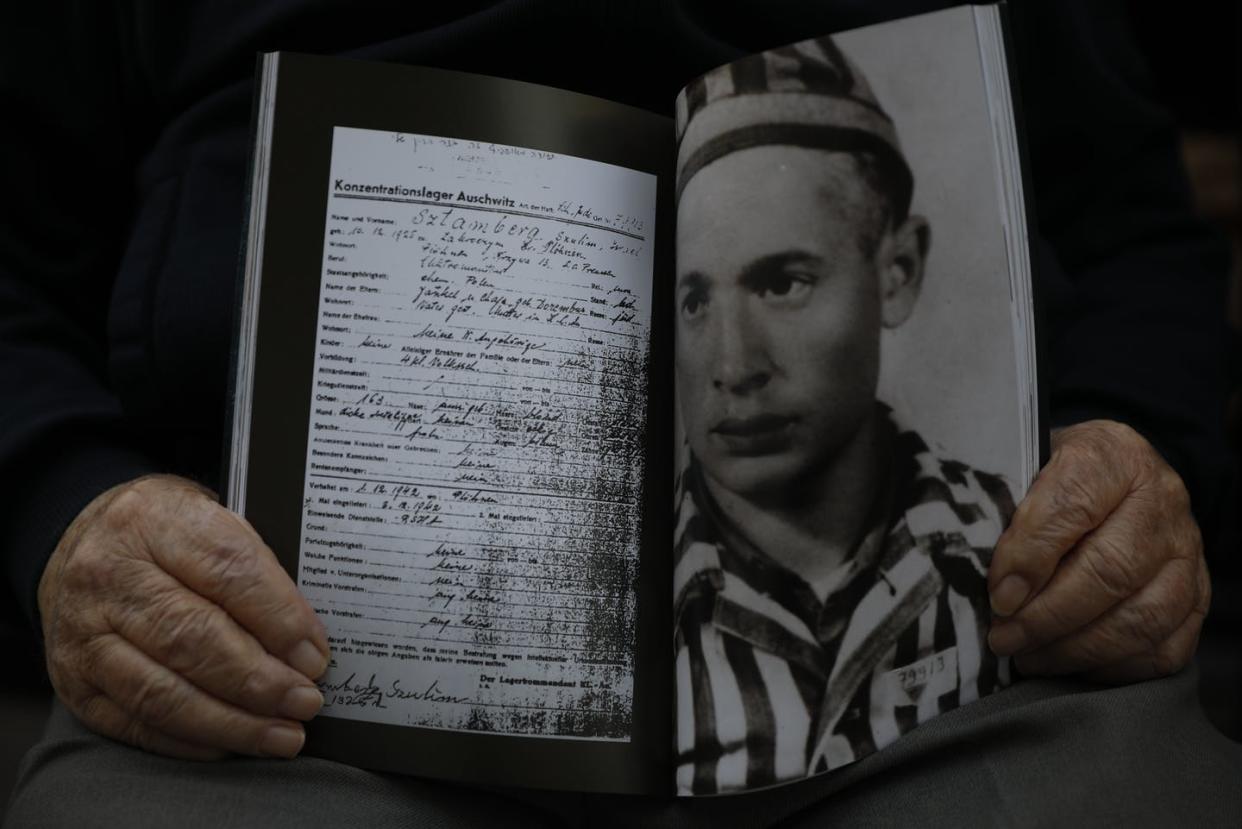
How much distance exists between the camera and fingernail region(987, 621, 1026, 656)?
0.54 metres

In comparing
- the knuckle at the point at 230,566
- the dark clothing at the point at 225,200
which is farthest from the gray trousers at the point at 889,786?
the dark clothing at the point at 225,200

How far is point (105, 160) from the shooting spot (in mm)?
825

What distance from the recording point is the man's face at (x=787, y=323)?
53 cm

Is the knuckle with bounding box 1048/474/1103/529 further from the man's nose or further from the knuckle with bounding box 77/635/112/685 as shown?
the knuckle with bounding box 77/635/112/685

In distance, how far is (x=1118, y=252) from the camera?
875 millimetres

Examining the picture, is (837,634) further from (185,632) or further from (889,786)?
(185,632)

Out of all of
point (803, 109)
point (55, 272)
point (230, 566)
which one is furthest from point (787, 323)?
point (55, 272)

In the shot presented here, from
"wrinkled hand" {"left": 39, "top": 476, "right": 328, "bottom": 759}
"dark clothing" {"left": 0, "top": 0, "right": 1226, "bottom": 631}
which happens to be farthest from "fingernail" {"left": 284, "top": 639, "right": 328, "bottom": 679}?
"dark clothing" {"left": 0, "top": 0, "right": 1226, "bottom": 631}

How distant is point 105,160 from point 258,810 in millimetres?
591

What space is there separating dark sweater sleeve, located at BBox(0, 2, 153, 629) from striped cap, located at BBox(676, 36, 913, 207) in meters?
0.47

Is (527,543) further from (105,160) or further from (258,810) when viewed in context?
(105,160)

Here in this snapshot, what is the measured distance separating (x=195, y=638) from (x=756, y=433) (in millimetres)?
326

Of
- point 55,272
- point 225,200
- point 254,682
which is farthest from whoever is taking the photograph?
point 55,272

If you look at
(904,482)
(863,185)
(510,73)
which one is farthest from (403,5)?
(904,482)
